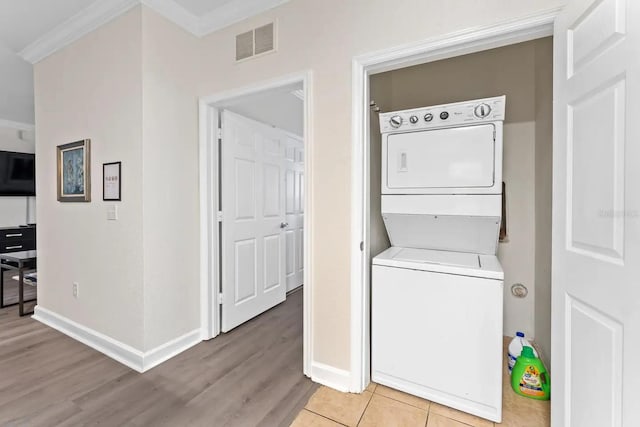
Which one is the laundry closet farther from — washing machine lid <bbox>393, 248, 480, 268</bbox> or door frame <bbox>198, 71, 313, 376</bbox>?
door frame <bbox>198, 71, 313, 376</bbox>

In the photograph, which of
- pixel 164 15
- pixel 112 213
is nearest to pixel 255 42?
pixel 164 15

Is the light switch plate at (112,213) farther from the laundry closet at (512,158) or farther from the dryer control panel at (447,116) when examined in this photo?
the dryer control panel at (447,116)

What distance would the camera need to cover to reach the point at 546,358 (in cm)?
187

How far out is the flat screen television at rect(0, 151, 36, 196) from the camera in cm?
477

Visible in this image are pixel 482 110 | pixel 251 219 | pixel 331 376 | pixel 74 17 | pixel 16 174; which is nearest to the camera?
pixel 482 110

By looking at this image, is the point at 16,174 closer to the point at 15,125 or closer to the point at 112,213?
the point at 15,125

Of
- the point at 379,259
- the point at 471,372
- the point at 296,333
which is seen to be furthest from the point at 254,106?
the point at 471,372

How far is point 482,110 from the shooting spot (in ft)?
5.17

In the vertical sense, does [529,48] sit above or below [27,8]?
below

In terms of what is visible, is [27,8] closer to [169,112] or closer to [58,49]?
[58,49]

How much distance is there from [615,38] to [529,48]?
1.58 metres

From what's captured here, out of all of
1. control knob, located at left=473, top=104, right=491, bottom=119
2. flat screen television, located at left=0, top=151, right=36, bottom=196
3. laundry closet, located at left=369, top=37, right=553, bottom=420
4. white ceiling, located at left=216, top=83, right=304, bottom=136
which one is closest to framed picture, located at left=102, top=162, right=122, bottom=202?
white ceiling, located at left=216, top=83, right=304, bottom=136

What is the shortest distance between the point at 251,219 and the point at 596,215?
7.95 feet

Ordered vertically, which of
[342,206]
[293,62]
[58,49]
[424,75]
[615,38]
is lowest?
[342,206]
